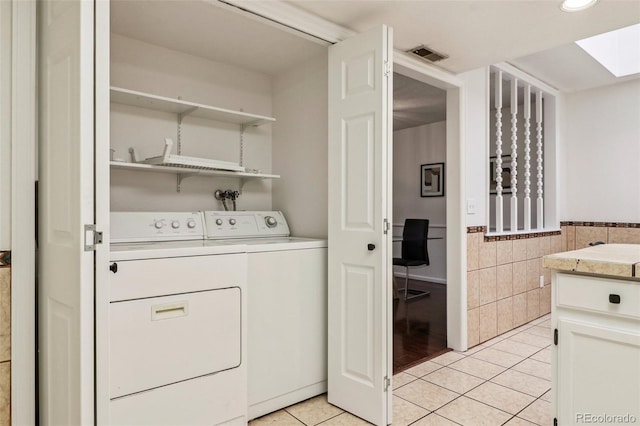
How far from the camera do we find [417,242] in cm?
504

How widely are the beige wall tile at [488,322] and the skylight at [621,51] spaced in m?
2.42

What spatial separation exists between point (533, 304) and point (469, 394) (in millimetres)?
1922

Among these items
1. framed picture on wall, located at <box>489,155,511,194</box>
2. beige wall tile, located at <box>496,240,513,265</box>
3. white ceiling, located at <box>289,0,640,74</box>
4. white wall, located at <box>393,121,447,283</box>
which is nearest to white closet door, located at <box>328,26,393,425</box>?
white ceiling, located at <box>289,0,640,74</box>

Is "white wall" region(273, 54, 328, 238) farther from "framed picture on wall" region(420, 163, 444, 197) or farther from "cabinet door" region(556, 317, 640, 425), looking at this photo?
"framed picture on wall" region(420, 163, 444, 197)

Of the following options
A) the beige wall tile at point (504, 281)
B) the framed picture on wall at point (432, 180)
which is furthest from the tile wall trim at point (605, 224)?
the framed picture on wall at point (432, 180)

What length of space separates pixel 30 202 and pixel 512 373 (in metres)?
A: 2.87

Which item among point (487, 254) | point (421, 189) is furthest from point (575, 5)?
point (421, 189)

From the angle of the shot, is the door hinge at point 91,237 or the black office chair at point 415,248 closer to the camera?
the door hinge at point 91,237

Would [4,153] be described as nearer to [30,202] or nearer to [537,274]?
[30,202]

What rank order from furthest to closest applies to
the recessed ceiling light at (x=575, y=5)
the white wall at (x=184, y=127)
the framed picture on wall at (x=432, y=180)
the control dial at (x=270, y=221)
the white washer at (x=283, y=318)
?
the framed picture on wall at (x=432, y=180) < the control dial at (x=270, y=221) < the white wall at (x=184, y=127) < the white washer at (x=283, y=318) < the recessed ceiling light at (x=575, y=5)

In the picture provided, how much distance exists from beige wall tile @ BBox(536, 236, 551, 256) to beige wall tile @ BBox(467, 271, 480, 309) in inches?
47.1

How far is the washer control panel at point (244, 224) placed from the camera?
2.43 meters

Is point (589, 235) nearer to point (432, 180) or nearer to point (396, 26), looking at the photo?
point (432, 180)

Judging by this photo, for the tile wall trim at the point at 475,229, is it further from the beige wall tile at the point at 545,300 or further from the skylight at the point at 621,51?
the skylight at the point at 621,51
